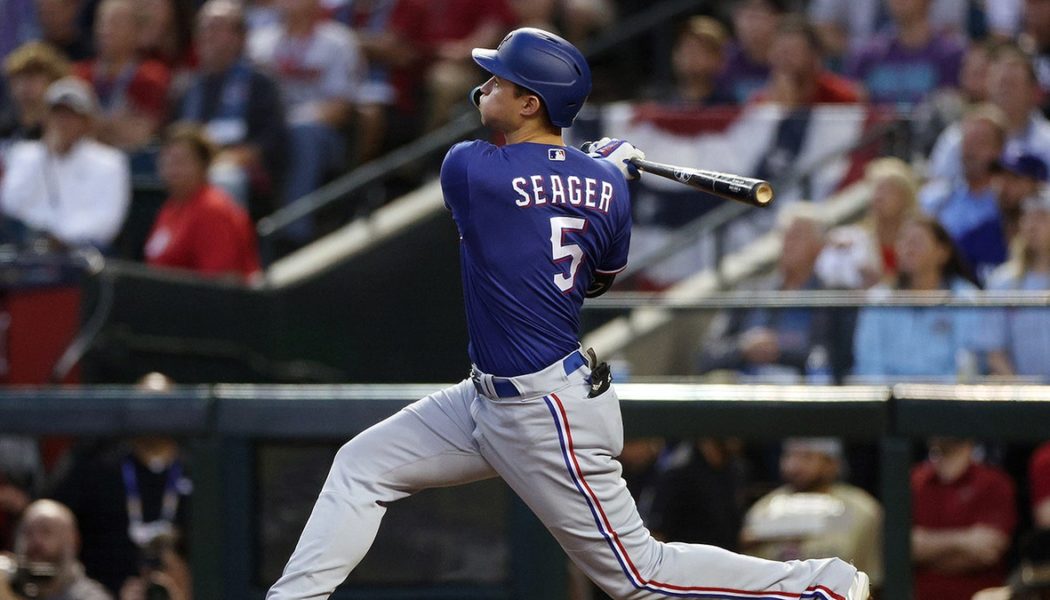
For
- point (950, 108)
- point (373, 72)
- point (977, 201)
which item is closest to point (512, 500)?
point (977, 201)

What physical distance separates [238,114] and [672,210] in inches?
96.5

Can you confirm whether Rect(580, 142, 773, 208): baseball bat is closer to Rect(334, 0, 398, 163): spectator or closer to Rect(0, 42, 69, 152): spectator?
Rect(334, 0, 398, 163): spectator

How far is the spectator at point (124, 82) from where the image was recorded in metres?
9.65

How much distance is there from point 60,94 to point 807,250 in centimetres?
374

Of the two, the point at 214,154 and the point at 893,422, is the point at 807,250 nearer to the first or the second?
the point at 893,422

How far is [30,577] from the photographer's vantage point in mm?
5535

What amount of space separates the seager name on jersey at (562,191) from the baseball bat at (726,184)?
187 millimetres

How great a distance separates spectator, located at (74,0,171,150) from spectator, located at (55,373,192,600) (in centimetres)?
366

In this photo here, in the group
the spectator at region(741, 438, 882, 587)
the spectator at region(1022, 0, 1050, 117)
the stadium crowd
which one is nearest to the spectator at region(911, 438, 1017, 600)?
the stadium crowd

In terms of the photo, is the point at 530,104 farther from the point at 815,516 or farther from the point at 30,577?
the point at 30,577

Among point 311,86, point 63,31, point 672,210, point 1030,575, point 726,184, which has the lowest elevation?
point 1030,575

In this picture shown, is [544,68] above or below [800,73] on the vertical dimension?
below

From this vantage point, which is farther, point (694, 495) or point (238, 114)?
point (238, 114)

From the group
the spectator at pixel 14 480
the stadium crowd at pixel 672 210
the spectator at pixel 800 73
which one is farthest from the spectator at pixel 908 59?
the spectator at pixel 14 480
